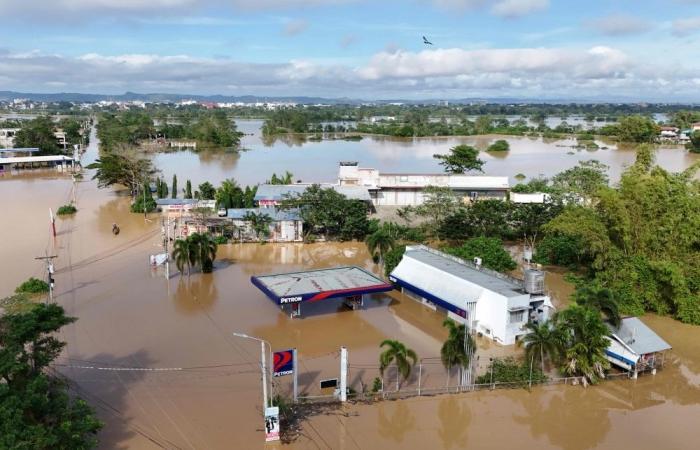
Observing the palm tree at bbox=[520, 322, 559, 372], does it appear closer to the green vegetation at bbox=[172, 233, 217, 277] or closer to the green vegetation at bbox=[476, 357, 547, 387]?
the green vegetation at bbox=[476, 357, 547, 387]

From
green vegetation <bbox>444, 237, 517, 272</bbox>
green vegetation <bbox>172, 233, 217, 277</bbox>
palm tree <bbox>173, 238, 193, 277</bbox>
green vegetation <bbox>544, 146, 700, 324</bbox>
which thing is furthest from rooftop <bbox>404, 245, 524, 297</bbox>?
palm tree <bbox>173, 238, 193, 277</bbox>

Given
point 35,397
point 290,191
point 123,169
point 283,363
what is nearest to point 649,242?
point 283,363

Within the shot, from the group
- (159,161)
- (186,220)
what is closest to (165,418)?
(186,220)

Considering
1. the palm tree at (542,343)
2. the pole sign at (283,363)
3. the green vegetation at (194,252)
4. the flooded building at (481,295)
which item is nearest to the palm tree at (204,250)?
the green vegetation at (194,252)

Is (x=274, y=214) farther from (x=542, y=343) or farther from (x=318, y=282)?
(x=542, y=343)

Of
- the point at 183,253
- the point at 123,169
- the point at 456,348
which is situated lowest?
the point at 456,348

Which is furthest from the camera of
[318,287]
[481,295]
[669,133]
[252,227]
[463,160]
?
[669,133]
